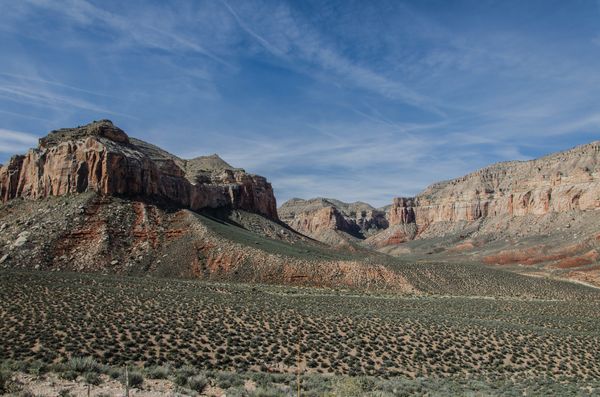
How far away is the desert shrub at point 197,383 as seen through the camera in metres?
15.3

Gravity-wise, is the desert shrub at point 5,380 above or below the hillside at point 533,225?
below

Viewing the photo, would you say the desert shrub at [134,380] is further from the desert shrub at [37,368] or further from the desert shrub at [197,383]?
the desert shrub at [37,368]

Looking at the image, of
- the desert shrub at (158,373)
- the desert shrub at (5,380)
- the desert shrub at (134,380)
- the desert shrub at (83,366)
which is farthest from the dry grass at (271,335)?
the desert shrub at (5,380)

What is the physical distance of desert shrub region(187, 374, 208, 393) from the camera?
604 inches

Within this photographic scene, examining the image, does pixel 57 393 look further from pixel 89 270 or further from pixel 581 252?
pixel 581 252

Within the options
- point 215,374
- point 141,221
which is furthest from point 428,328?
point 141,221

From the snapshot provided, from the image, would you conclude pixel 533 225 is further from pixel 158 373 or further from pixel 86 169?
pixel 158 373

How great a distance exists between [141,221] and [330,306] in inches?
1460

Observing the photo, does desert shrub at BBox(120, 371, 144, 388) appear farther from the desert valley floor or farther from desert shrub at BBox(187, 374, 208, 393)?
desert shrub at BBox(187, 374, 208, 393)

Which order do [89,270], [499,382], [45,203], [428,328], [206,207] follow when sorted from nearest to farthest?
[499,382] → [428,328] → [89,270] → [45,203] → [206,207]

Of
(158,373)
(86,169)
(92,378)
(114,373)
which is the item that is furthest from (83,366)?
(86,169)

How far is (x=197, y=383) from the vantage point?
50.9 feet

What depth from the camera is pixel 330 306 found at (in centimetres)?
3631

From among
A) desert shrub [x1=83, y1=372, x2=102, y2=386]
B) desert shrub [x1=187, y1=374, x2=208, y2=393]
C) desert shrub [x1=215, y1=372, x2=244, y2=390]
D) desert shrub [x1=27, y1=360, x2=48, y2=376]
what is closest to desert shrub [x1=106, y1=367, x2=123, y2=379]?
desert shrub [x1=83, y1=372, x2=102, y2=386]
